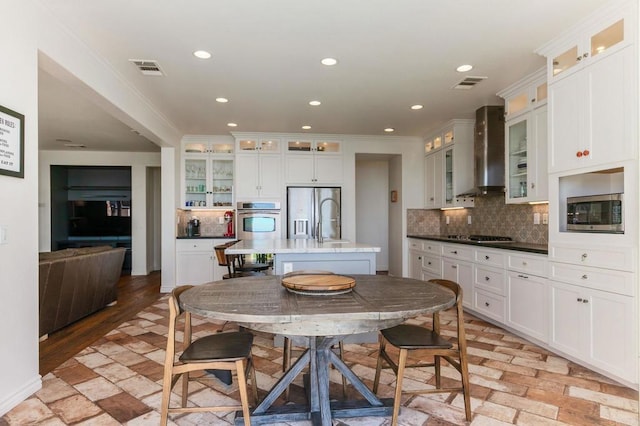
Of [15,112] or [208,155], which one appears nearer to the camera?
[15,112]

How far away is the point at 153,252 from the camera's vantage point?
8.19m

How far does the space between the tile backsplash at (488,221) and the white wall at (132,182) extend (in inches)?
209

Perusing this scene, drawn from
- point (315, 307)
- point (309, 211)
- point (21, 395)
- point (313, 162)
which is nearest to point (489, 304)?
point (315, 307)

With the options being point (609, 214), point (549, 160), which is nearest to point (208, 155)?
point (549, 160)

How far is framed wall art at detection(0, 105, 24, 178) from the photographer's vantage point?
83.4 inches

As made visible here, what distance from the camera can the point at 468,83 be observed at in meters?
3.85

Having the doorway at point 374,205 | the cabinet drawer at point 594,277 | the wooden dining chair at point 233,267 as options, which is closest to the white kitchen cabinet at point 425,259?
the doorway at point 374,205

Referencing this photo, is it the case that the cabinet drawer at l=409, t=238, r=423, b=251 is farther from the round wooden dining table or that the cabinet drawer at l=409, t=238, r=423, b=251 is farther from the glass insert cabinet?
the round wooden dining table

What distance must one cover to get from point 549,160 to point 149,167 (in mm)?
7261

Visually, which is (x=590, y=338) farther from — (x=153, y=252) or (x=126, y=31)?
(x=153, y=252)

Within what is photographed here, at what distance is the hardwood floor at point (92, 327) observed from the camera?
311cm

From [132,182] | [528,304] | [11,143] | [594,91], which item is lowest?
[528,304]

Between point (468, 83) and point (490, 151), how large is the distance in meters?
0.99

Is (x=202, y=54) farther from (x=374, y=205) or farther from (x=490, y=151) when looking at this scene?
(x=374, y=205)
